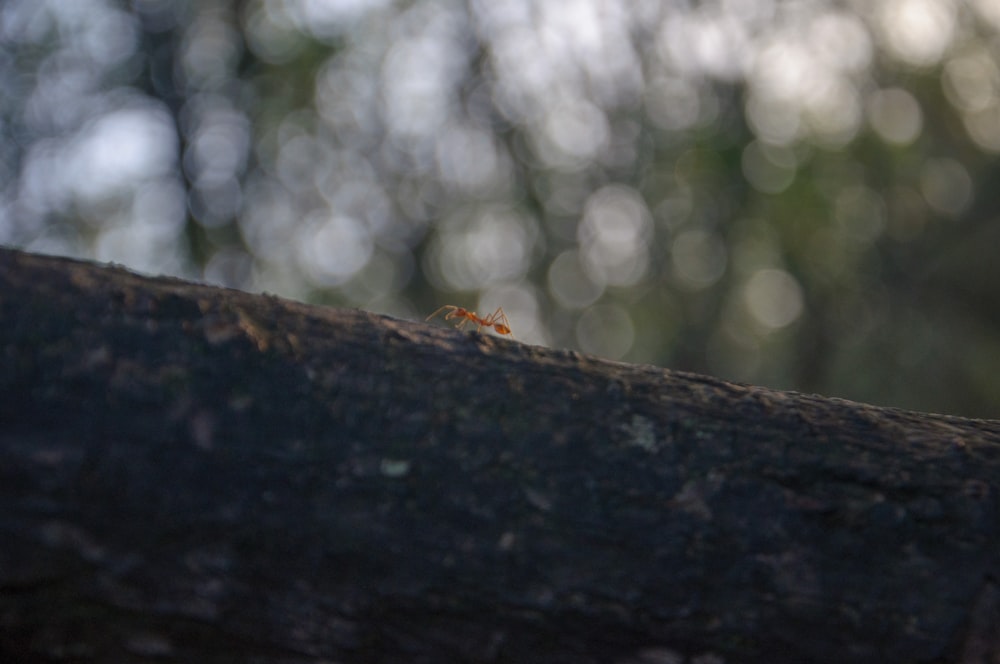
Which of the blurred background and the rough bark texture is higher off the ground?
the blurred background

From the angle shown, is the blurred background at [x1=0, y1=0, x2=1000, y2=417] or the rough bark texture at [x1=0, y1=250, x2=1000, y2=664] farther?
the blurred background at [x1=0, y1=0, x2=1000, y2=417]

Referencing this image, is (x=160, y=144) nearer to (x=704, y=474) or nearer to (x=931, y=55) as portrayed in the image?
(x=931, y=55)

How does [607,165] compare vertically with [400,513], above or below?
above

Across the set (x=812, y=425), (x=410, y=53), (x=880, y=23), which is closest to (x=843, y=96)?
(x=880, y=23)

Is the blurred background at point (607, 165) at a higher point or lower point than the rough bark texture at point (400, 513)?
higher

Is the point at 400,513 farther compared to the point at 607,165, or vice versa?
the point at 607,165
